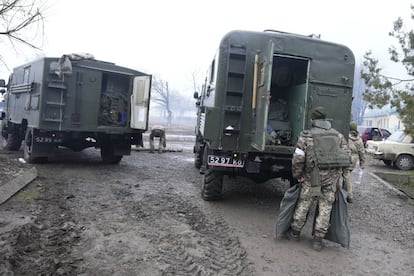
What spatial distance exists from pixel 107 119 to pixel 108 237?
6522mm

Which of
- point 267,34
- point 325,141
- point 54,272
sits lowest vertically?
point 54,272

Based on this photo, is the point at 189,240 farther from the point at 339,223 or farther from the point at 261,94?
the point at 261,94

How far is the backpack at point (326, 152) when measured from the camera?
16.2 ft

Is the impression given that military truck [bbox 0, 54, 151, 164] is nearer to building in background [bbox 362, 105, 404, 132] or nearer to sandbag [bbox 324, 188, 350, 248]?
sandbag [bbox 324, 188, 350, 248]

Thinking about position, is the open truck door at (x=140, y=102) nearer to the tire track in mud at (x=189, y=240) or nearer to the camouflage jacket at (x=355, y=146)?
the tire track in mud at (x=189, y=240)

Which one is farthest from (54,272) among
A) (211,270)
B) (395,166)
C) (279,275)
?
(395,166)

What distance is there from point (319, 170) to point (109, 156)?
7686mm

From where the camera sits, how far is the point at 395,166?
1612 cm

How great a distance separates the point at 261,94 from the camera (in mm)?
6223

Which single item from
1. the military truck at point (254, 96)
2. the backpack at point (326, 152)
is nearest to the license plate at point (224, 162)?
the military truck at point (254, 96)

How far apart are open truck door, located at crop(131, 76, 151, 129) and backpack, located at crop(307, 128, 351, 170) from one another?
6.33 m

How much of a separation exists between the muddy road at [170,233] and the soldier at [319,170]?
38 cm

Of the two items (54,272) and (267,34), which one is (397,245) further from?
(54,272)

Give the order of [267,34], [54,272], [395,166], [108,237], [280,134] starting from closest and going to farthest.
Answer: [54,272], [108,237], [267,34], [280,134], [395,166]
